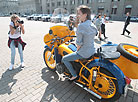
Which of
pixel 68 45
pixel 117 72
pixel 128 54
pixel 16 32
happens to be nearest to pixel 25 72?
pixel 16 32

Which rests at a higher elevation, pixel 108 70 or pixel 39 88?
pixel 108 70

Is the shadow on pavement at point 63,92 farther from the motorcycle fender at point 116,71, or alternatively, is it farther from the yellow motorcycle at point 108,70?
the motorcycle fender at point 116,71

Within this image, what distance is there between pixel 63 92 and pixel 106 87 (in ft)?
3.72

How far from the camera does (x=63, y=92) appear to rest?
111 inches

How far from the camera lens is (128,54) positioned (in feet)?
6.59

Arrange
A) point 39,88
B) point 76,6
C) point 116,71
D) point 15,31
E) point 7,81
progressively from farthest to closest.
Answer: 1. point 76,6
2. point 15,31
3. point 7,81
4. point 39,88
5. point 116,71

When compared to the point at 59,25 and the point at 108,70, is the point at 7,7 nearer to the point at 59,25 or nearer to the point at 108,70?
the point at 59,25

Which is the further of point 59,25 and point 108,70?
point 59,25

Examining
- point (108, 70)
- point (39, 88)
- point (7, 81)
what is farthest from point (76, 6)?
point (108, 70)

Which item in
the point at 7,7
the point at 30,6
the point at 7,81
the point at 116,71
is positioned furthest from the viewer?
the point at 7,7

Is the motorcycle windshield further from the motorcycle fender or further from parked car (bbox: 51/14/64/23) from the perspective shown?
the motorcycle fender

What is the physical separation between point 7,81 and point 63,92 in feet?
5.91

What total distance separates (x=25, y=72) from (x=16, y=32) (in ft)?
4.75

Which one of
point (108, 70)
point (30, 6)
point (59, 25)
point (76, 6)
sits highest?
point (30, 6)
